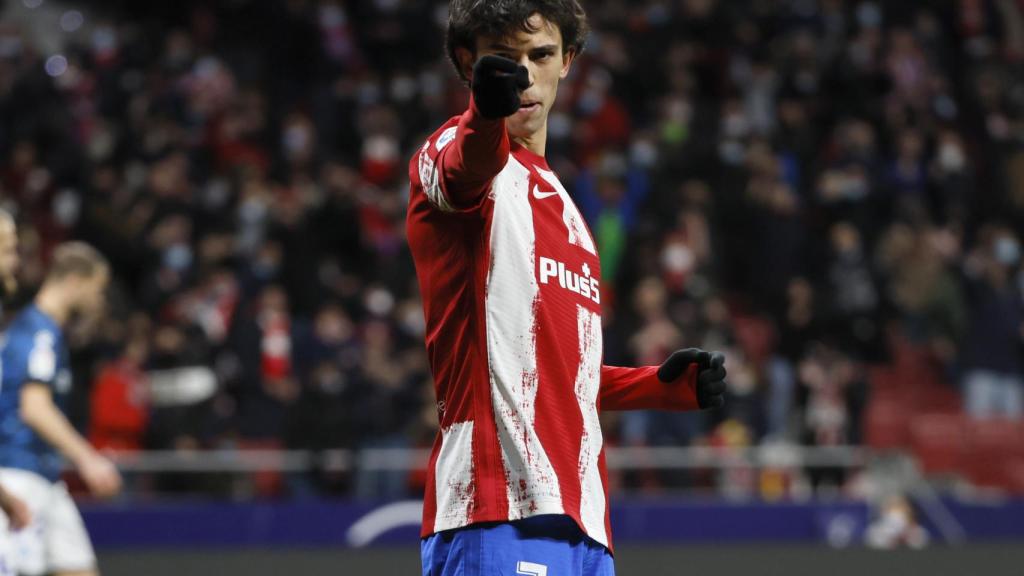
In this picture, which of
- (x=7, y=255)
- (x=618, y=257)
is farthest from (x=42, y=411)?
(x=618, y=257)

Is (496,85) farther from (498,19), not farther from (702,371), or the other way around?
(702,371)

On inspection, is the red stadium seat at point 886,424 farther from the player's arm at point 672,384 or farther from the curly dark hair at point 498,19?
the curly dark hair at point 498,19

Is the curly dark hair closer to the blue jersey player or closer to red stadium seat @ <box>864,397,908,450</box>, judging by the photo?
the blue jersey player

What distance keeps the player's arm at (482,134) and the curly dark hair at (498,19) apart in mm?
272

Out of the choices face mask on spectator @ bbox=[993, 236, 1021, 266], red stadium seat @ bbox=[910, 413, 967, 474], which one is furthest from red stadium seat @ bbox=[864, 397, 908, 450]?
face mask on spectator @ bbox=[993, 236, 1021, 266]

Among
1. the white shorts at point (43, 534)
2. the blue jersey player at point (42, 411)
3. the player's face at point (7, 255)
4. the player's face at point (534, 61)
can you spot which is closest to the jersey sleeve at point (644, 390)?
the player's face at point (534, 61)

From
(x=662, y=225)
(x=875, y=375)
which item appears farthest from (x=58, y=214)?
(x=875, y=375)

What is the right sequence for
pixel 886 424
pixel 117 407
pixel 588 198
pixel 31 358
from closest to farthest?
pixel 31 358, pixel 117 407, pixel 886 424, pixel 588 198

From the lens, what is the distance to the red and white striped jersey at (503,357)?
2.89m

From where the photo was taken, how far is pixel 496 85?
252 cm

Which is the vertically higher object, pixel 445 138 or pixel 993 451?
pixel 445 138

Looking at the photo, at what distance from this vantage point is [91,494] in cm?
1170

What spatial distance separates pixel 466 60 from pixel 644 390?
941mm

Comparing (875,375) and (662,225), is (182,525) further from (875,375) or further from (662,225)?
(875,375)
